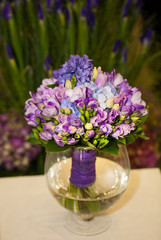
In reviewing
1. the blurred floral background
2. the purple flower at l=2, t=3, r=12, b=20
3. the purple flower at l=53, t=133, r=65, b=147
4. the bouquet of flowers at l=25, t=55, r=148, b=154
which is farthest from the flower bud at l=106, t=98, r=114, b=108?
the purple flower at l=2, t=3, r=12, b=20

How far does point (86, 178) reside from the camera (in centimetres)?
65

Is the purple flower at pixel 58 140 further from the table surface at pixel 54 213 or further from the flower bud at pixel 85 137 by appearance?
the table surface at pixel 54 213

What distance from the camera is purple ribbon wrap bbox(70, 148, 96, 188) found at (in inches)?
24.9

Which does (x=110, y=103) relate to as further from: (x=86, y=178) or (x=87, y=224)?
(x=87, y=224)

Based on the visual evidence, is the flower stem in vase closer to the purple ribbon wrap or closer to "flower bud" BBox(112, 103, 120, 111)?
the purple ribbon wrap

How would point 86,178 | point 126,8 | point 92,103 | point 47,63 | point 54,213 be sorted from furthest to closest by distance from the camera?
point 126,8 < point 47,63 < point 54,213 < point 86,178 < point 92,103

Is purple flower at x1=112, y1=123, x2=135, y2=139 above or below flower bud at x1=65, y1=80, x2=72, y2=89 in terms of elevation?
below

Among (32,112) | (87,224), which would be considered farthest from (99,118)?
(87,224)

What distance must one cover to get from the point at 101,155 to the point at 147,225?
0.22 meters

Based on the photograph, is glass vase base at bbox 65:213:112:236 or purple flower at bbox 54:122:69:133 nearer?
purple flower at bbox 54:122:69:133

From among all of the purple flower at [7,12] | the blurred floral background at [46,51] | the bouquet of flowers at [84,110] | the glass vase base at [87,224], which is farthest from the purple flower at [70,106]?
the purple flower at [7,12]

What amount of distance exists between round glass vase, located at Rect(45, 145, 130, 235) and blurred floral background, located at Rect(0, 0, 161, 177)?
0.74 m

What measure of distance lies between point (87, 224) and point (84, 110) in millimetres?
314

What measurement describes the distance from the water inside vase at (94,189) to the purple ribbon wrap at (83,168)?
1 centimetres
